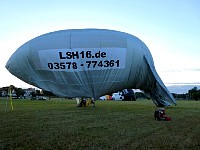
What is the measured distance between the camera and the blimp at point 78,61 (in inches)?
698

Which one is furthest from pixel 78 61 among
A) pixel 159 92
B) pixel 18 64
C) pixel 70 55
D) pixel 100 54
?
pixel 159 92

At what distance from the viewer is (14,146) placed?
296 inches

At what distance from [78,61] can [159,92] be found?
24.1ft

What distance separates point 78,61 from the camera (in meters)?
17.7

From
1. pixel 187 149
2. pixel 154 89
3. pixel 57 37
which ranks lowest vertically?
pixel 187 149

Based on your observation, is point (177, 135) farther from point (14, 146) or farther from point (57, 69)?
point (57, 69)

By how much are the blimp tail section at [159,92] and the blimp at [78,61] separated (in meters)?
1.94

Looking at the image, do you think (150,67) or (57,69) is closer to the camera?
(57,69)

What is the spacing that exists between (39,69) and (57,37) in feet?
6.52

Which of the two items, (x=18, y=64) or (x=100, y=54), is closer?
(x=100, y=54)

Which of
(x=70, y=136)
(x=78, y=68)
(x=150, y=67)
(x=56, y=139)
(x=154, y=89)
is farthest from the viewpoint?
(x=154, y=89)

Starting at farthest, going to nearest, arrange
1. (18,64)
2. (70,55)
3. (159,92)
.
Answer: (159,92)
(18,64)
(70,55)

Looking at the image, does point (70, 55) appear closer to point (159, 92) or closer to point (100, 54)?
point (100, 54)

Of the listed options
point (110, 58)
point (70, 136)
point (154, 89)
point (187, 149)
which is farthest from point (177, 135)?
point (154, 89)
